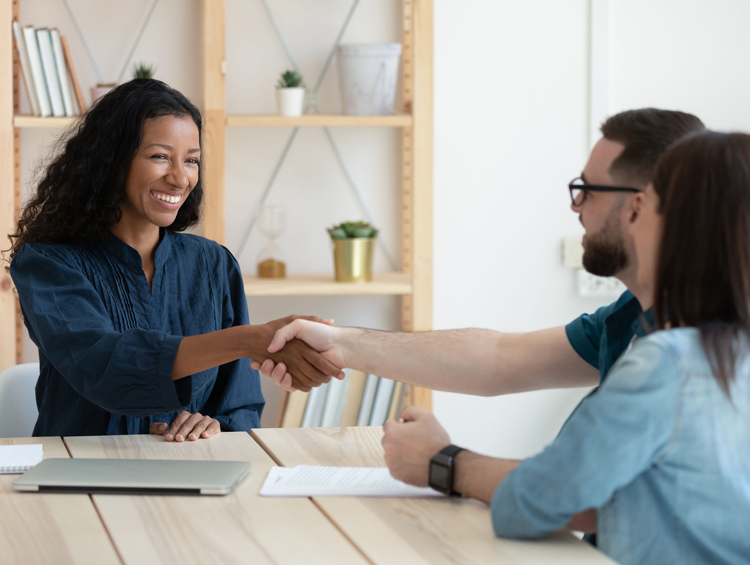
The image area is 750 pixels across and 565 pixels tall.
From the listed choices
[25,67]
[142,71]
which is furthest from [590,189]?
[25,67]

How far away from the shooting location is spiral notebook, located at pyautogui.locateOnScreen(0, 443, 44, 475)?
1.27 meters

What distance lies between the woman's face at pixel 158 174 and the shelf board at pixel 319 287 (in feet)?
2.39

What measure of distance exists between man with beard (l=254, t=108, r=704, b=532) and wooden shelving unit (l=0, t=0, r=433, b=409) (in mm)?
854

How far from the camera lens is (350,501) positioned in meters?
1.15

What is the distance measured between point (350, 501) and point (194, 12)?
214 cm

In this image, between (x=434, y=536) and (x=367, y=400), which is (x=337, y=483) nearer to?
(x=434, y=536)

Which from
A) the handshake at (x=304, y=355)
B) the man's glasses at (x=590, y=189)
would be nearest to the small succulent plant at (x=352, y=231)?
the handshake at (x=304, y=355)

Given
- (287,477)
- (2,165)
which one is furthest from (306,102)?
(287,477)

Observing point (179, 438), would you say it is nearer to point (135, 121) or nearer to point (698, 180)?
point (135, 121)

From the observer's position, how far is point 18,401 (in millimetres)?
1884

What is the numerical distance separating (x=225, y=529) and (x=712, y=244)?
0.70 m

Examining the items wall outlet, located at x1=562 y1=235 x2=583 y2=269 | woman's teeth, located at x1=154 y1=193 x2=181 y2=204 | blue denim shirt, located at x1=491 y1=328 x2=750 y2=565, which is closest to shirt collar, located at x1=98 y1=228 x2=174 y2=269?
woman's teeth, located at x1=154 y1=193 x2=181 y2=204

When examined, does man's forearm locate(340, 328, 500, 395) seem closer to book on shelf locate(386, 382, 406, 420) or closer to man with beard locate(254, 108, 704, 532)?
man with beard locate(254, 108, 704, 532)

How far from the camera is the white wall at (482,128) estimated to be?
2.80 metres
